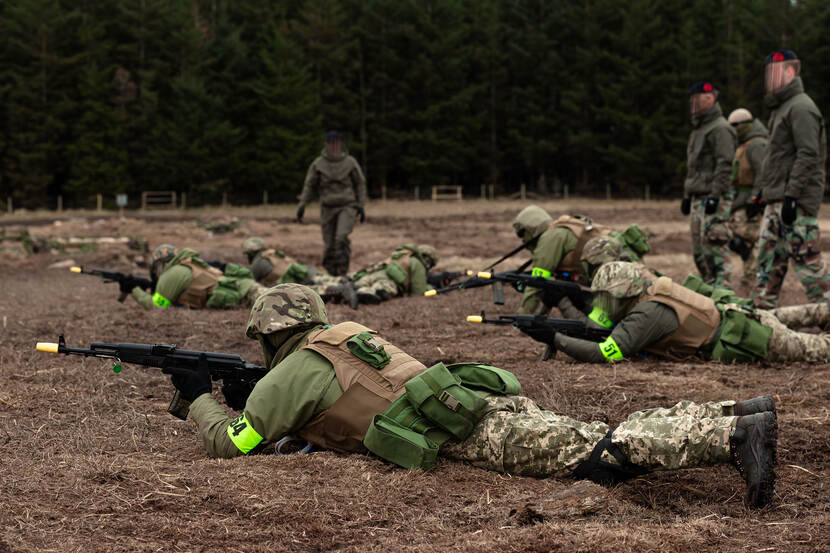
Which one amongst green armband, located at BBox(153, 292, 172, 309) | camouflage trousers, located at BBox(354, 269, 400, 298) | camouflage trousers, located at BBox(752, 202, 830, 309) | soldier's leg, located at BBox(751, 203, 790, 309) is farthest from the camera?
camouflage trousers, located at BBox(354, 269, 400, 298)

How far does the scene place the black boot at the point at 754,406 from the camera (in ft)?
12.9

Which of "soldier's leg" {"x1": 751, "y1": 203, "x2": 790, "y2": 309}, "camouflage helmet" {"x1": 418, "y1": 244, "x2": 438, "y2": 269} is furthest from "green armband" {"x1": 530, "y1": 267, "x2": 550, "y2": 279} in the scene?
"camouflage helmet" {"x1": 418, "y1": 244, "x2": 438, "y2": 269}

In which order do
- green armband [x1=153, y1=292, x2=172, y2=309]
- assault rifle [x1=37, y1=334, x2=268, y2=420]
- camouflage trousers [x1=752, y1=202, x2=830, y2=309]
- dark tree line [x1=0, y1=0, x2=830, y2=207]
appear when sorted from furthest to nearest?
dark tree line [x1=0, y1=0, x2=830, y2=207]
green armband [x1=153, y1=292, x2=172, y2=309]
camouflage trousers [x1=752, y1=202, x2=830, y2=309]
assault rifle [x1=37, y1=334, x2=268, y2=420]

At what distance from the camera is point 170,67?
4350 centimetres

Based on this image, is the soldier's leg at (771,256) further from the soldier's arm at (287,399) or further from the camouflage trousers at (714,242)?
the soldier's arm at (287,399)

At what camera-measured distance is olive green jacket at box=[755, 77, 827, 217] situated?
794cm

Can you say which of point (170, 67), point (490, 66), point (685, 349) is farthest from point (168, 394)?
point (490, 66)

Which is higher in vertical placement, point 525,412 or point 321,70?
point 321,70

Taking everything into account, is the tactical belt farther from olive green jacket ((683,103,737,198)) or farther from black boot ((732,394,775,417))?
olive green jacket ((683,103,737,198))

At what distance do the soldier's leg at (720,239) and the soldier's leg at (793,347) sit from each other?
10.3 ft

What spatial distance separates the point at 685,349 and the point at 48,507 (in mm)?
4792

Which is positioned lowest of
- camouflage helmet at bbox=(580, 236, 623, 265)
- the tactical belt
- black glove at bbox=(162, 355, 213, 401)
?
the tactical belt

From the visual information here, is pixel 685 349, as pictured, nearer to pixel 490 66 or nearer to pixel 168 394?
pixel 168 394

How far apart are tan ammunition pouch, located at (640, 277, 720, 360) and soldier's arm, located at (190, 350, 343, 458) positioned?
3106mm
